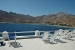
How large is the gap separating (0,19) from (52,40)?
197 metres

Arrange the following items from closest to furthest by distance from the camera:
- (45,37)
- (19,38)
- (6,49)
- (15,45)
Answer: (6,49)
(15,45)
(45,37)
(19,38)

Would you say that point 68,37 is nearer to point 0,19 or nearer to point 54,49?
point 54,49

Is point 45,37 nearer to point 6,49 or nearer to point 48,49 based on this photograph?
point 48,49

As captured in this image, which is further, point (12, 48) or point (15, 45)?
point (15, 45)

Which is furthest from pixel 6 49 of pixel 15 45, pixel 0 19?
pixel 0 19

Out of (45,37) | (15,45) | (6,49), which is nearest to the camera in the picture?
(6,49)

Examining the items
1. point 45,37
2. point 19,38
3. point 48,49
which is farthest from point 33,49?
point 19,38

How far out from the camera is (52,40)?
946cm

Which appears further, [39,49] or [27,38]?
[27,38]

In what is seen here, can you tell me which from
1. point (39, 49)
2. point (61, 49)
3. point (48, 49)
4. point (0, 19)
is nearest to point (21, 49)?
point (39, 49)

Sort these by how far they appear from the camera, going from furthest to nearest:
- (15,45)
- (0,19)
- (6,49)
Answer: (0,19), (15,45), (6,49)

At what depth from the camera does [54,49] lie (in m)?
7.20

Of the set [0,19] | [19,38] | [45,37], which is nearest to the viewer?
[45,37]

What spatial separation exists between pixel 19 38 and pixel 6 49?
3.35 m
